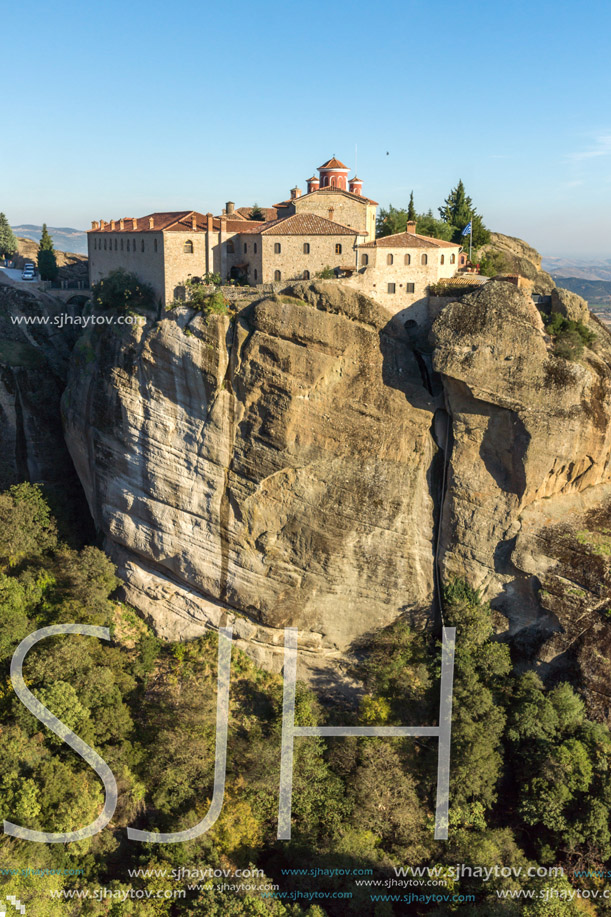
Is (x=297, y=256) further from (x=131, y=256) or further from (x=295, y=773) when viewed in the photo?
(x=295, y=773)

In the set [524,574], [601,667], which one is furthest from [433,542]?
[601,667]

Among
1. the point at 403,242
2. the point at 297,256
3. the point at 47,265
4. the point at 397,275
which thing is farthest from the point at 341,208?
the point at 47,265

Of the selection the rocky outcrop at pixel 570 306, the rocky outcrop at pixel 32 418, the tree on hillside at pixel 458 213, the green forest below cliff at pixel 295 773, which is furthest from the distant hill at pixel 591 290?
the green forest below cliff at pixel 295 773

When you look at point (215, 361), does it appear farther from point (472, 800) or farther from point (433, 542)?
point (472, 800)

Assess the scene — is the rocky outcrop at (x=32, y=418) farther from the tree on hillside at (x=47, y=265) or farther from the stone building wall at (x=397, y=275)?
the stone building wall at (x=397, y=275)

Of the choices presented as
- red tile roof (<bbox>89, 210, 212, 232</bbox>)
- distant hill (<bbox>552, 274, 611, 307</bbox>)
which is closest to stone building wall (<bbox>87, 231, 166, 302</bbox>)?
red tile roof (<bbox>89, 210, 212, 232</bbox>)

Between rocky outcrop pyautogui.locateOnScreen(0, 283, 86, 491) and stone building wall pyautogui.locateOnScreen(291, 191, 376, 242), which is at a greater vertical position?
stone building wall pyautogui.locateOnScreen(291, 191, 376, 242)

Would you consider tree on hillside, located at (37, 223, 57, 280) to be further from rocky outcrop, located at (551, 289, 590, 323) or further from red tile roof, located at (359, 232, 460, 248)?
rocky outcrop, located at (551, 289, 590, 323)
